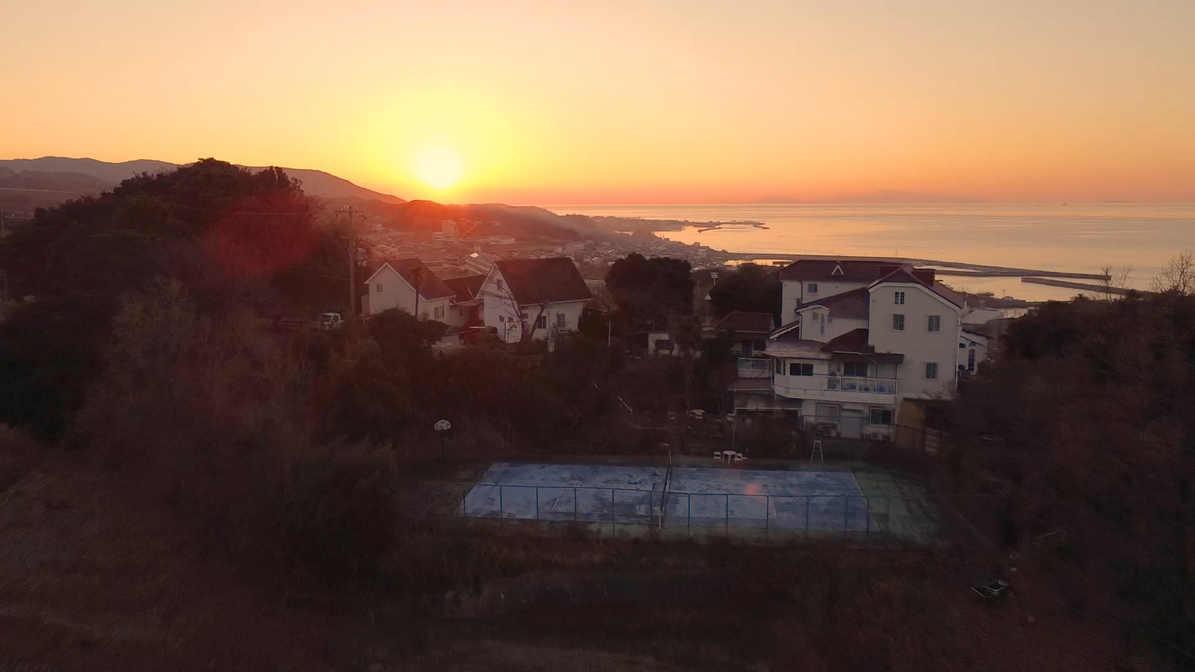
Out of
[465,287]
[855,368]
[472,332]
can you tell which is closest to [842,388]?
[855,368]

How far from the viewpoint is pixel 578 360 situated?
16656 millimetres

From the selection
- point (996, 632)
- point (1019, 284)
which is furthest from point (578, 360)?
point (1019, 284)

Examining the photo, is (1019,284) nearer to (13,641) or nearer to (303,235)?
(303,235)

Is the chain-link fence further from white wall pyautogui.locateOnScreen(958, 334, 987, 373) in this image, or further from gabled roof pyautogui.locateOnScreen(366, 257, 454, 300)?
gabled roof pyautogui.locateOnScreen(366, 257, 454, 300)

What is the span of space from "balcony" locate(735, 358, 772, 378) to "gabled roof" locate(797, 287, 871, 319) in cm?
177

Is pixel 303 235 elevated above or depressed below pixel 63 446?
above

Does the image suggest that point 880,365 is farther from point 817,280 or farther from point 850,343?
point 817,280

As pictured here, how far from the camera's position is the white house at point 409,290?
74.7 ft

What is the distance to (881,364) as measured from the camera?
622 inches

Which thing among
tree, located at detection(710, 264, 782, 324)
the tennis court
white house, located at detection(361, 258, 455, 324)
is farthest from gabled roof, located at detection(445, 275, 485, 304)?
the tennis court

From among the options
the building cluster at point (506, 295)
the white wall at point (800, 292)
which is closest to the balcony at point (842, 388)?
the white wall at point (800, 292)

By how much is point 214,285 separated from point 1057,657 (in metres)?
16.1

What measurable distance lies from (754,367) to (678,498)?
22.2 ft

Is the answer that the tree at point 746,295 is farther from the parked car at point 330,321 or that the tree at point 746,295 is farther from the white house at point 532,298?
the parked car at point 330,321
